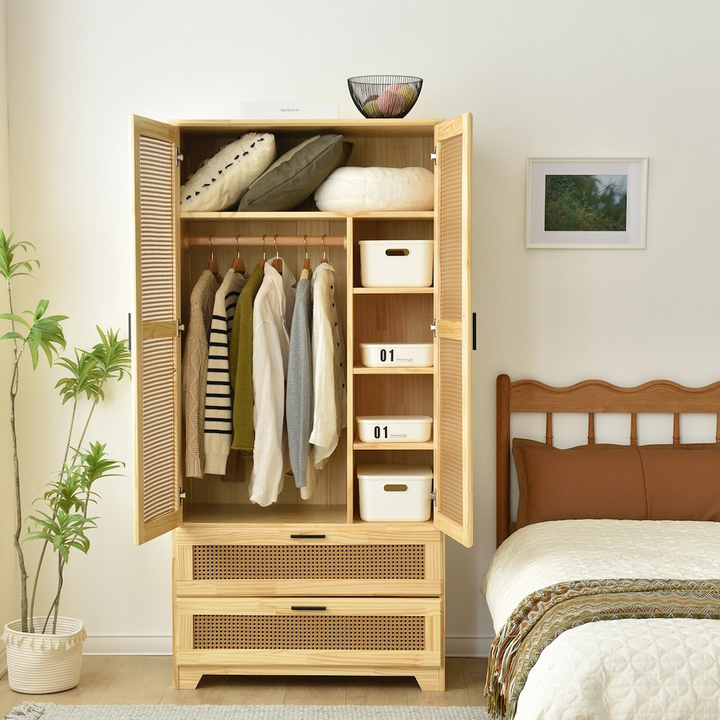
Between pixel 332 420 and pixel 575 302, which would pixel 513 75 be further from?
pixel 332 420

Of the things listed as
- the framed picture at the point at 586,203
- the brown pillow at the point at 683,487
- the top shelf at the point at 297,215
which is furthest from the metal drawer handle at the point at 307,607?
the framed picture at the point at 586,203

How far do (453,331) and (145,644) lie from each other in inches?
71.7

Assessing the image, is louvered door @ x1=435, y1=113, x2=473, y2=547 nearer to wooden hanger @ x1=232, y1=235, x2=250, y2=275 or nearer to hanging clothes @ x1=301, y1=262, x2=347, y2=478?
hanging clothes @ x1=301, y1=262, x2=347, y2=478

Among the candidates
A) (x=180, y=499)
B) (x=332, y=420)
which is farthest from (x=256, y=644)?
(x=332, y=420)

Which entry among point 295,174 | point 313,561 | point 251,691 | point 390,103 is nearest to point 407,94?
point 390,103

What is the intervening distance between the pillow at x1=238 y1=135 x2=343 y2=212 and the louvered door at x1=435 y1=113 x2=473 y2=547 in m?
0.39

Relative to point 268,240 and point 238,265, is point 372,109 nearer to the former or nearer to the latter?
point 268,240

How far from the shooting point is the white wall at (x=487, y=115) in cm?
351

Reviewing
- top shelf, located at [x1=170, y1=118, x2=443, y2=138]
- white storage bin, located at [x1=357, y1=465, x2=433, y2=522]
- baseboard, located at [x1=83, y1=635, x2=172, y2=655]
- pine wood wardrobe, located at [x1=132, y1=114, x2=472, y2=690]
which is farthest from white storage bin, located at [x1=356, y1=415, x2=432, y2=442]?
baseboard, located at [x1=83, y1=635, x2=172, y2=655]

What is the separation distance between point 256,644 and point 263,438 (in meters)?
0.75

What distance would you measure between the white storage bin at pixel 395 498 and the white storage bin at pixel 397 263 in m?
0.72

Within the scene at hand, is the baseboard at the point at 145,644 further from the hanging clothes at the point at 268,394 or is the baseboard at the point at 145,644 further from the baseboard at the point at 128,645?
the hanging clothes at the point at 268,394

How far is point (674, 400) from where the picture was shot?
3.56 meters

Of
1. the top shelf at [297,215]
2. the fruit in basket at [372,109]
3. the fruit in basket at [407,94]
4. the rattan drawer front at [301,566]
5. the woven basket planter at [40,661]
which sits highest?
the fruit in basket at [407,94]
